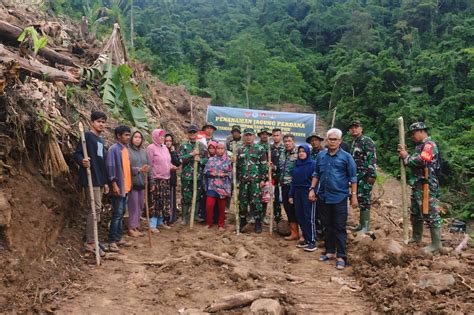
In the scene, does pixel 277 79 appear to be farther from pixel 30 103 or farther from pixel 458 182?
pixel 30 103

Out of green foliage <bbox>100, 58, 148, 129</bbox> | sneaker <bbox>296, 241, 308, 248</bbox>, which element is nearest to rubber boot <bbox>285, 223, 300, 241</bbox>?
sneaker <bbox>296, 241, 308, 248</bbox>

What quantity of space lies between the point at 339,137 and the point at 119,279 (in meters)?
2.94

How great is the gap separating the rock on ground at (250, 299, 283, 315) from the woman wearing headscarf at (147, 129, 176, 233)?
2821mm

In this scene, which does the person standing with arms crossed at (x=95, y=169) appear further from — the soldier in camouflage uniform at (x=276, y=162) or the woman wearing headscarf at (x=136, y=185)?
the soldier in camouflage uniform at (x=276, y=162)

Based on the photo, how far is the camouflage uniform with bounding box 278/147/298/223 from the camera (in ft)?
19.6

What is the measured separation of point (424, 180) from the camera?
4699 mm

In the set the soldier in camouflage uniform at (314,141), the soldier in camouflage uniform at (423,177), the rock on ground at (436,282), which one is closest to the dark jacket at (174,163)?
the soldier in camouflage uniform at (314,141)

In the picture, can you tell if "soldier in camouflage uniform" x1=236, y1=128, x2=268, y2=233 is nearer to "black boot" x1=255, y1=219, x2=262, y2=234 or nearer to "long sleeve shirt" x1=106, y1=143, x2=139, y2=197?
"black boot" x1=255, y1=219, x2=262, y2=234

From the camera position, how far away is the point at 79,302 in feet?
12.1

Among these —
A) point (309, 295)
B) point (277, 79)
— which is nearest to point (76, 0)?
point (277, 79)

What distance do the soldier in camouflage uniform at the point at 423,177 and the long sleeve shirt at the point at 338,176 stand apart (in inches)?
25.1

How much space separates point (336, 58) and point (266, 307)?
3511 cm

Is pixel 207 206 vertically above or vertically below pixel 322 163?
below

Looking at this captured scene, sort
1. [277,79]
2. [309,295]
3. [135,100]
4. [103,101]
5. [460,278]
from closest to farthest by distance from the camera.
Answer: [460,278] → [309,295] → [103,101] → [135,100] → [277,79]
